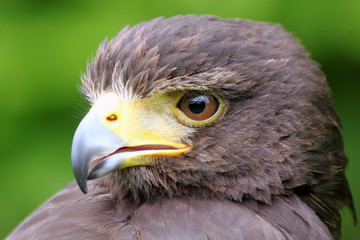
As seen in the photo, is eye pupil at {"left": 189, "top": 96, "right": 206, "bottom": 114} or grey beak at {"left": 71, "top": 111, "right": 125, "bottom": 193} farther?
eye pupil at {"left": 189, "top": 96, "right": 206, "bottom": 114}

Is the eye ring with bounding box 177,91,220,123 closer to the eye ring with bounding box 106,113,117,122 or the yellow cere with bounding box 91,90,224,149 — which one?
the yellow cere with bounding box 91,90,224,149

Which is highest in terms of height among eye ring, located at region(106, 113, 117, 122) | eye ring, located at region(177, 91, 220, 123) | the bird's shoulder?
eye ring, located at region(177, 91, 220, 123)

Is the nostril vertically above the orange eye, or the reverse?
the orange eye

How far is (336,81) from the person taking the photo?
505 centimetres

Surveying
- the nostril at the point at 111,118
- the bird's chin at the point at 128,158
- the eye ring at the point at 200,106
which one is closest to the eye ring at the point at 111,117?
the nostril at the point at 111,118

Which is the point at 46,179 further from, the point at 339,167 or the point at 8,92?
the point at 339,167

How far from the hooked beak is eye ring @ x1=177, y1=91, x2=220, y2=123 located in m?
0.14

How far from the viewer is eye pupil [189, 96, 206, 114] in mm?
3344

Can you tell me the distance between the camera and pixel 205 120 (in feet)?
11.0

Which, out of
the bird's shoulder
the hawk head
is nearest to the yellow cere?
the hawk head

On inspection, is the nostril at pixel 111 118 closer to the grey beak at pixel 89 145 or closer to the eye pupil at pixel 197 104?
the grey beak at pixel 89 145

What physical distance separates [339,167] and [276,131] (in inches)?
15.9

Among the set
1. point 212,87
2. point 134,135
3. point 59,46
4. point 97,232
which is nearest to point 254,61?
point 212,87

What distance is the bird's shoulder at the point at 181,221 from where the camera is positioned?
315 centimetres
